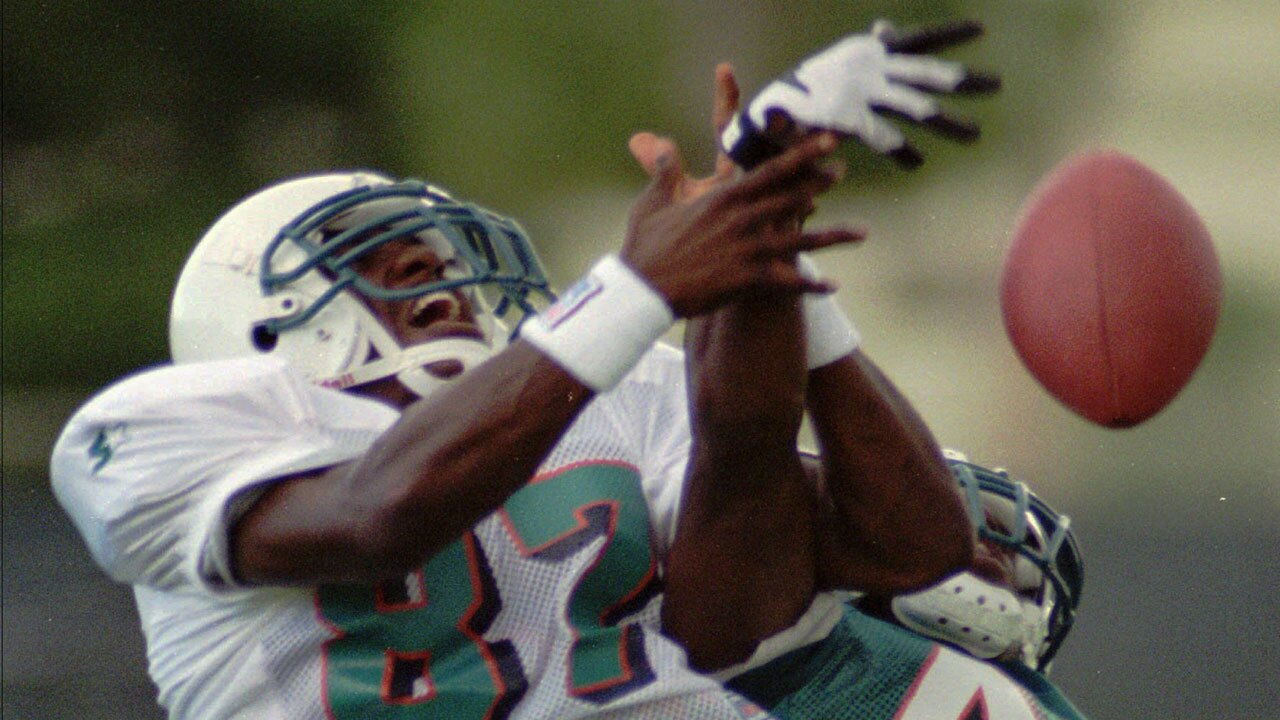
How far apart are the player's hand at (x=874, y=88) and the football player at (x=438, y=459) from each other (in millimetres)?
30

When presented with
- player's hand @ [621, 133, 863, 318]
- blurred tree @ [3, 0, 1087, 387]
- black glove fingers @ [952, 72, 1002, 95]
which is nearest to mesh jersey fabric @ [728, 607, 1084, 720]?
player's hand @ [621, 133, 863, 318]

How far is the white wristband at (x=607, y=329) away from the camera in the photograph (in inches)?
57.8

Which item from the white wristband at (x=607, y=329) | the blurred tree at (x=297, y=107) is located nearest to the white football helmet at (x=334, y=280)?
the white wristband at (x=607, y=329)

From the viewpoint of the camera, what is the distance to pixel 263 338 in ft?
6.36

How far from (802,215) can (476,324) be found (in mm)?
560

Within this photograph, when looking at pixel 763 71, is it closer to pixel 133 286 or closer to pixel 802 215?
pixel 133 286

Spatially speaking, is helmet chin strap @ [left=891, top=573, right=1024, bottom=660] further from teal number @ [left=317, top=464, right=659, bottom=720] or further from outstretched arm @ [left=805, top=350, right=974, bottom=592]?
teal number @ [left=317, top=464, right=659, bottom=720]

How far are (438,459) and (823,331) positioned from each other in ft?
1.49

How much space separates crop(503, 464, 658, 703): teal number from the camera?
177 centimetres

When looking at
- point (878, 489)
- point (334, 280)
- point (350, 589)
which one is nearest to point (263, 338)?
point (334, 280)

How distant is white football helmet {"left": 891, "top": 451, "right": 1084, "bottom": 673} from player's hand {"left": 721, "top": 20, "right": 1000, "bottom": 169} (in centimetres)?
63

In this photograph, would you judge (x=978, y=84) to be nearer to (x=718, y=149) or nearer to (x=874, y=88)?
(x=874, y=88)

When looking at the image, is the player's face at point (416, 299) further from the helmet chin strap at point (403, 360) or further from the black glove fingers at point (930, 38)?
the black glove fingers at point (930, 38)

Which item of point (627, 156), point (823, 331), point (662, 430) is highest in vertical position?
point (823, 331)
